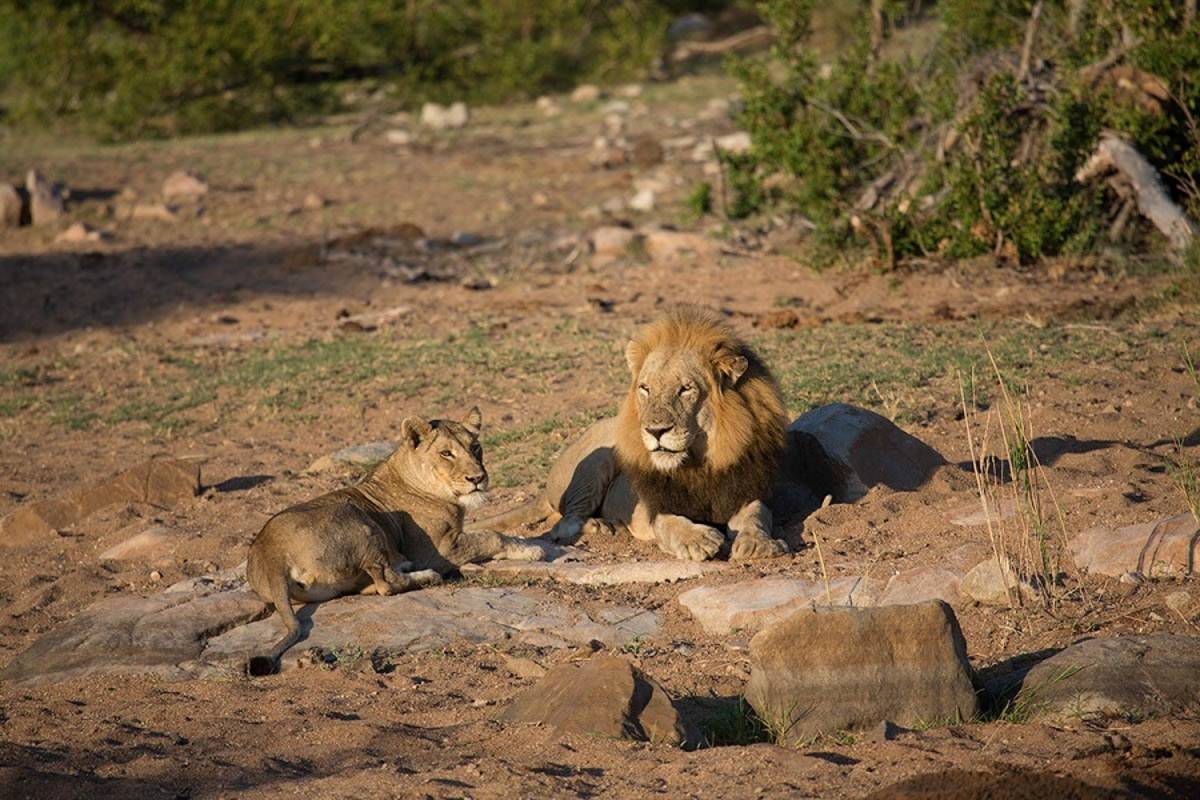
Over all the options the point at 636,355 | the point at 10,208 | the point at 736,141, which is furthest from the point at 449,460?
the point at 736,141

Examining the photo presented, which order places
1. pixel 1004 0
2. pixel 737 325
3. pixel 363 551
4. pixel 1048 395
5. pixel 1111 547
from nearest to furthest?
pixel 1111 547 < pixel 363 551 < pixel 1048 395 < pixel 737 325 < pixel 1004 0

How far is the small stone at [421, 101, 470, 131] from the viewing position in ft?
77.7

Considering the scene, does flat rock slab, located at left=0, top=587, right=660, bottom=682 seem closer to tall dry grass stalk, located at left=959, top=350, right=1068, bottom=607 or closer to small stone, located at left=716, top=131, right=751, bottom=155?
tall dry grass stalk, located at left=959, top=350, right=1068, bottom=607

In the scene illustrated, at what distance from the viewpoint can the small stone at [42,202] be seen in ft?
59.5

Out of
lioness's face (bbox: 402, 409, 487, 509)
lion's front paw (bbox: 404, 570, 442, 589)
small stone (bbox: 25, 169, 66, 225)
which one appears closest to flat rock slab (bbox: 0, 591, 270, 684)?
lion's front paw (bbox: 404, 570, 442, 589)

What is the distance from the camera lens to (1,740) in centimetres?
539

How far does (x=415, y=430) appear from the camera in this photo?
24.1 ft

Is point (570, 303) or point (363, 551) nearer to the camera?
point (363, 551)

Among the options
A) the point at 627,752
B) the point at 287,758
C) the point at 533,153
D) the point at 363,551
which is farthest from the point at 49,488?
the point at 533,153

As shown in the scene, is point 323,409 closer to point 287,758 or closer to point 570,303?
point 570,303

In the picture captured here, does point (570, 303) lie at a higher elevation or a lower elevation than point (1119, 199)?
lower

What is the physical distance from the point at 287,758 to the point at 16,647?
2.54m

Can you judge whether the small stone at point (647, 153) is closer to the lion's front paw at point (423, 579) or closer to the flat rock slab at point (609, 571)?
the flat rock slab at point (609, 571)

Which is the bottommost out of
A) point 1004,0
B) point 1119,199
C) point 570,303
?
point 570,303
